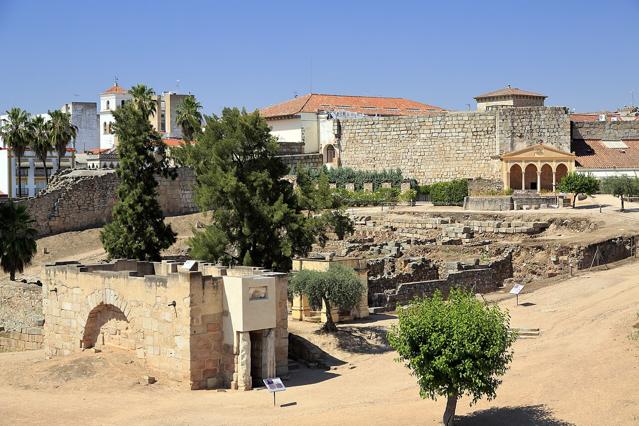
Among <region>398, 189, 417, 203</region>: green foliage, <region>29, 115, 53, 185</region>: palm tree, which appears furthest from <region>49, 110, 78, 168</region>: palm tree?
<region>398, 189, 417, 203</region>: green foliage

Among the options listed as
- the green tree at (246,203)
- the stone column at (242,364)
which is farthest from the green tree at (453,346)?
the green tree at (246,203)

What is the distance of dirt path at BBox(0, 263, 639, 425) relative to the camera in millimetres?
18016

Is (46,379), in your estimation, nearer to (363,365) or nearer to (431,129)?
(363,365)

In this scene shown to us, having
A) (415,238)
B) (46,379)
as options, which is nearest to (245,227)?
(46,379)

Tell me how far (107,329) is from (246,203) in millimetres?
6110

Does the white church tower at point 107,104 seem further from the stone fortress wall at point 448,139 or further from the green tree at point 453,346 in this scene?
the green tree at point 453,346

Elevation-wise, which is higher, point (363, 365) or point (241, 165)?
point (241, 165)

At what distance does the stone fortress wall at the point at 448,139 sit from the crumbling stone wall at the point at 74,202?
51.3 feet

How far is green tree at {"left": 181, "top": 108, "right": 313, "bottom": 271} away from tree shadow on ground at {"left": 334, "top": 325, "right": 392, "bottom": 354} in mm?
2935

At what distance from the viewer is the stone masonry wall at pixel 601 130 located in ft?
184

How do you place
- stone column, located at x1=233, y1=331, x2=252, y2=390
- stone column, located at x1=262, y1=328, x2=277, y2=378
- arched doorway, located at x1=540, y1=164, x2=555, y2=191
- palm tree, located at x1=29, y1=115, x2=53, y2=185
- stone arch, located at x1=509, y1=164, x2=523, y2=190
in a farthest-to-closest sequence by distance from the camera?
stone arch, located at x1=509, y1=164, x2=523, y2=190 → arched doorway, located at x1=540, y1=164, x2=555, y2=191 → palm tree, located at x1=29, y1=115, x2=53, y2=185 → stone column, located at x1=262, y1=328, x2=277, y2=378 → stone column, located at x1=233, y1=331, x2=252, y2=390

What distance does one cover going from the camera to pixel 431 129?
5628 cm

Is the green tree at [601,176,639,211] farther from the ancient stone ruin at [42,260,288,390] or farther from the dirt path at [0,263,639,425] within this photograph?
the ancient stone ruin at [42,260,288,390]

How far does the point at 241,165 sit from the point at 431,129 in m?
29.6
